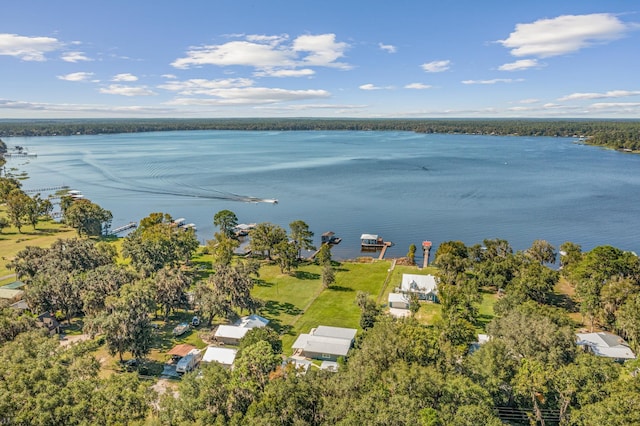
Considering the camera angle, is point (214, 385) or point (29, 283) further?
point (29, 283)

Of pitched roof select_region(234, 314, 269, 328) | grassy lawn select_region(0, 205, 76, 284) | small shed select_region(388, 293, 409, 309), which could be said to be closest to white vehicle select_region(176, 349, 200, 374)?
pitched roof select_region(234, 314, 269, 328)

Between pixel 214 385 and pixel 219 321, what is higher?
pixel 214 385

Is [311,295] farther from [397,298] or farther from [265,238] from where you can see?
[265,238]

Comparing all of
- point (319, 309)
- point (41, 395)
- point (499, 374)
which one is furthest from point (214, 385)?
point (319, 309)

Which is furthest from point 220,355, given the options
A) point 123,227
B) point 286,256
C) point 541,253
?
point 123,227

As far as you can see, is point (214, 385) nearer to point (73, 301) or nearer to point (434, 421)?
point (434, 421)

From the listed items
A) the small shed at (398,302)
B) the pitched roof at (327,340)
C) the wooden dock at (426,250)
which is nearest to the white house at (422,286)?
the small shed at (398,302)

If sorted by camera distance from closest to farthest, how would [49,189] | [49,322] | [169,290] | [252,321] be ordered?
[49,322] → [252,321] → [169,290] → [49,189]
